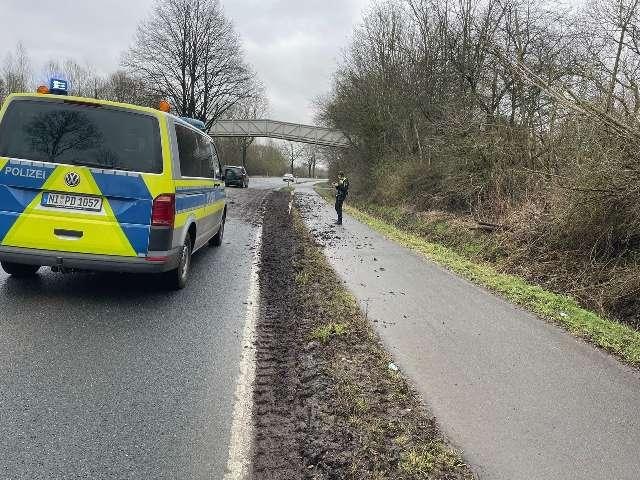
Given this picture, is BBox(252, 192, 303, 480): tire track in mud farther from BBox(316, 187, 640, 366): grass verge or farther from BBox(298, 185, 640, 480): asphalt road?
BBox(316, 187, 640, 366): grass verge

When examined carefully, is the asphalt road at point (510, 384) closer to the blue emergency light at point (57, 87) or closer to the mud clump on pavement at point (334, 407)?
the mud clump on pavement at point (334, 407)

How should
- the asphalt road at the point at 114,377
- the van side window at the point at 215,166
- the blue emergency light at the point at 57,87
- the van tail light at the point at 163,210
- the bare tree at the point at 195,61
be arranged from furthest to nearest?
the bare tree at the point at 195,61
the van side window at the point at 215,166
the blue emergency light at the point at 57,87
the van tail light at the point at 163,210
the asphalt road at the point at 114,377

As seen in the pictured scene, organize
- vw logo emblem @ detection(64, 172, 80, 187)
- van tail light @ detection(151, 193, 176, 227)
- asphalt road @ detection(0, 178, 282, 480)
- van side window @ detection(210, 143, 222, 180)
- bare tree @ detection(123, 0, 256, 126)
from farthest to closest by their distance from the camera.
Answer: bare tree @ detection(123, 0, 256, 126), van side window @ detection(210, 143, 222, 180), van tail light @ detection(151, 193, 176, 227), vw logo emblem @ detection(64, 172, 80, 187), asphalt road @ detection(0, 178, 282, 480)

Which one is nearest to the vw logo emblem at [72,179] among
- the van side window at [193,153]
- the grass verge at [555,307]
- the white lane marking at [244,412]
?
the van side window at [193,153]

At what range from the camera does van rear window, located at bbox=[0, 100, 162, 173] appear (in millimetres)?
5250

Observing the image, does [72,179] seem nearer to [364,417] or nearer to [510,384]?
[364,417]

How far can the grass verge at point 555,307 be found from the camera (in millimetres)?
5238

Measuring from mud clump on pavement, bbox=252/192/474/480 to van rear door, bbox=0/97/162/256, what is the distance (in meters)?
1.95

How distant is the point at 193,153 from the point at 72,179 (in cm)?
199

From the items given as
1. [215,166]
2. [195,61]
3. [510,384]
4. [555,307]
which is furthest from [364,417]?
[195,61]

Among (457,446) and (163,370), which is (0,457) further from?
(457,446)

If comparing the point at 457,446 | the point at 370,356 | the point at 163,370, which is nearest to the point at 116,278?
the point at 163,370

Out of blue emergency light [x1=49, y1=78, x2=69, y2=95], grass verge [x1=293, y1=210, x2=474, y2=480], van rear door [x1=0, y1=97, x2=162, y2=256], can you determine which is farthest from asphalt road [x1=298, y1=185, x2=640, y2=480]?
blue emergency light [x1=49, y1=78, x2=69, y2=95]

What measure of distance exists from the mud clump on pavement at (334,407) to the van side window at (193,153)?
6.89 feet
